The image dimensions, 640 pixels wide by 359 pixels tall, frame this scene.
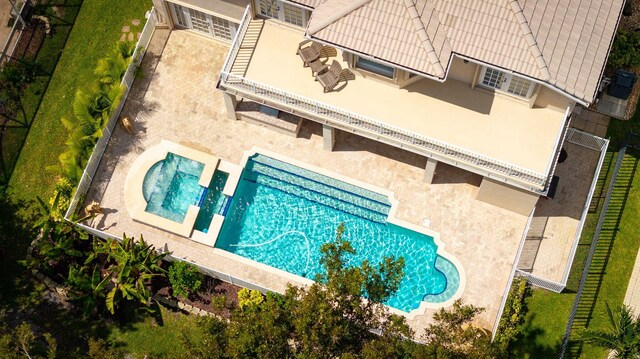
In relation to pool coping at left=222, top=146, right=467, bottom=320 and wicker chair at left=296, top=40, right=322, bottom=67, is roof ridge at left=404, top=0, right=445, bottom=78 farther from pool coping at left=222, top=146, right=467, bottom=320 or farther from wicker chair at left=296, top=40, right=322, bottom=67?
pool coping at left=222, top=146, right=467, bottom=320

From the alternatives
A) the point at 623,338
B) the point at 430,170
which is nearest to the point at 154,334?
the point at 430,170

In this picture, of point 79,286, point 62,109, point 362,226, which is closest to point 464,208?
point 362,226

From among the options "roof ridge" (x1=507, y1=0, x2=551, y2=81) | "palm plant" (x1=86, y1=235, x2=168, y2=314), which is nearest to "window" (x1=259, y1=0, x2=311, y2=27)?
"roof ridge" (x1=507, y1=0, x2=551, y2=81)

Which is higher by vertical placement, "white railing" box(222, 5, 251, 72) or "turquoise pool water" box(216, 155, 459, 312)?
"white railing" box(222, 5, 251, 72)

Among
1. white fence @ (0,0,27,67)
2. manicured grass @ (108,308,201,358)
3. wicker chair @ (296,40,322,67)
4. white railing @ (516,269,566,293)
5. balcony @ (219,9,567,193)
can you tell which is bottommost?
manicured grass @ (108,308,201,358)

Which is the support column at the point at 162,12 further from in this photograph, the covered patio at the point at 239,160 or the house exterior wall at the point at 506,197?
the house exterior wall at the point at 506,197

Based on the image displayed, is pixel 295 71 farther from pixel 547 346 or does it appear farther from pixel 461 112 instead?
pixel 547 346

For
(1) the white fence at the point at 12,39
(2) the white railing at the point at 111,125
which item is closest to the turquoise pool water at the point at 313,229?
(2) the white railing at the point at 111,125
